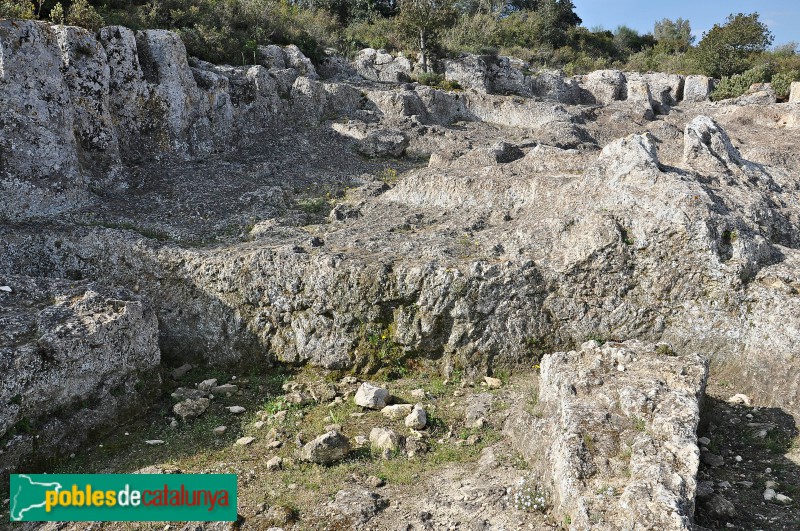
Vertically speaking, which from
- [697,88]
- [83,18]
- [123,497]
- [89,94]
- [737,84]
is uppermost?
[737,84]

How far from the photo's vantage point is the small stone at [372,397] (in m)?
10.1

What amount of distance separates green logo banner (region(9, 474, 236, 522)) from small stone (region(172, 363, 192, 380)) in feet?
11.0

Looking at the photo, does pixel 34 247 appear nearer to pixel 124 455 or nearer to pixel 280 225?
pixel 280 225

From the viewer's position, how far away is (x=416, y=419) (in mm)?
9461

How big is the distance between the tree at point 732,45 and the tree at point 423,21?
20.1m

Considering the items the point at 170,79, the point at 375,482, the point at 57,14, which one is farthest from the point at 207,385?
the point at 57,14

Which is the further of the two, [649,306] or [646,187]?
→ [646,187]

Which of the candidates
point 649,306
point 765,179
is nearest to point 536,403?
point 649,306

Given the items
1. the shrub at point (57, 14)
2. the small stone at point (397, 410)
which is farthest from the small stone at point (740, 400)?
the shrub at point (57, 14)

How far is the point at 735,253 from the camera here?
10.9 m

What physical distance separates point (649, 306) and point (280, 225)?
8.73 m

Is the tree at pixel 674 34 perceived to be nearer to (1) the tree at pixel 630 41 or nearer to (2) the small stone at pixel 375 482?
(1) the tree at pixel 630 41

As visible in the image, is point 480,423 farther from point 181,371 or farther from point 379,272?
point 181,371

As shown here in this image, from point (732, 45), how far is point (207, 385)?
153ft
